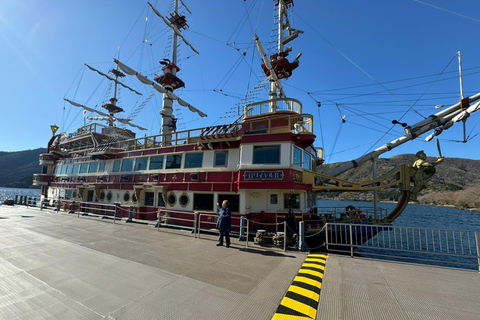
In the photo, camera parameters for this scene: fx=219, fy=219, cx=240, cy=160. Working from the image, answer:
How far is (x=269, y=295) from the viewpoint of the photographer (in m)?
4.82

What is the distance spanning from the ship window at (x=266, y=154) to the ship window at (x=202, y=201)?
4.05 meters

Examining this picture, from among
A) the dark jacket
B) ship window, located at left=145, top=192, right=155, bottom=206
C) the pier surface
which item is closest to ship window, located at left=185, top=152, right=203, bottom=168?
ship window, located at left=145, top=192, right=155, bottom=206

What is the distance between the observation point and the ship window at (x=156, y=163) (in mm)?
16609

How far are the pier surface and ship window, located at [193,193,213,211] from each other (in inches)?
203

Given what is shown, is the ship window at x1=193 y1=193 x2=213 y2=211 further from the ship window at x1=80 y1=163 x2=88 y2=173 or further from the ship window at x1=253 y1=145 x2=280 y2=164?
the ship window at x1=80 y1=163 x2=88 y2=173

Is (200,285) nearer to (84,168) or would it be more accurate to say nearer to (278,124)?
(278,124)

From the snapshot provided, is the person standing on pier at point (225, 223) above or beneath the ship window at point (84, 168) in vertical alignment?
beneath

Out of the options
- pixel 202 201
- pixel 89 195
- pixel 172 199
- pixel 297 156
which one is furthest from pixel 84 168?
pixel 297 156

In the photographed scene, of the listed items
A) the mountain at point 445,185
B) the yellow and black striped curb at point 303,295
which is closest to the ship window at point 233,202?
the yellow and black striped curb at point 303,295

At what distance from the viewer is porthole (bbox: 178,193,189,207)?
48.0 feet

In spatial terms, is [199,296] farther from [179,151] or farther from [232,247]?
[179,151]

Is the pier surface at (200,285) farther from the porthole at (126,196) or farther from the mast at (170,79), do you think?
the mast at (170,79)

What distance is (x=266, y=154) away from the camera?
11906mm

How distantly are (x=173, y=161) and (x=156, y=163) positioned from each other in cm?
183
